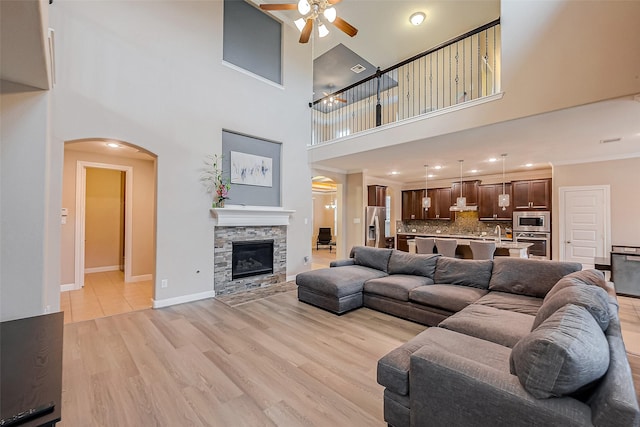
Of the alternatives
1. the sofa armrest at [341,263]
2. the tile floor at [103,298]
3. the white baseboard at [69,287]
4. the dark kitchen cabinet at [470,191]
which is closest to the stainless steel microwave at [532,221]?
the dark kitchen cabinet at [470,191]

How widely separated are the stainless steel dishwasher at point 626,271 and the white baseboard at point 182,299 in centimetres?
697

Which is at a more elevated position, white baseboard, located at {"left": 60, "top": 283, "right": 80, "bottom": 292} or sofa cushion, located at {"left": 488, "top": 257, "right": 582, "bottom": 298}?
Answer: sofa cushion, located at {"left": 488, "top": 257, "right": 582, "bottom": 298}

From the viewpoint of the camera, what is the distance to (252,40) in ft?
17.9

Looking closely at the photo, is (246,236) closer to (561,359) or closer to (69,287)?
(69,287)

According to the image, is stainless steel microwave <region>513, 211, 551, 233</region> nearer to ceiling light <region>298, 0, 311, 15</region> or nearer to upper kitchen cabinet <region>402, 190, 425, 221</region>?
upper kitchen cabinet <region>402, 190, 425, 221</region>

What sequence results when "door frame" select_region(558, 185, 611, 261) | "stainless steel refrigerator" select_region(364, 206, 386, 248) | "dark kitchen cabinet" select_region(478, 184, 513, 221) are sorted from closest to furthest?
"door frame" select_region(558, 185, 611, 261)
"dark kitchen cabinet" select_region(478, 184, 513, 221)
"stainless steel refrigerator" select_region(364, 206, 386, 248)

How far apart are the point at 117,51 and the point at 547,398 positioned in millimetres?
5615

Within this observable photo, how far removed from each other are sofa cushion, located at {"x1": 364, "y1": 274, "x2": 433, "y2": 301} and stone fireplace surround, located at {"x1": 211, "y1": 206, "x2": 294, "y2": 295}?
227 cm

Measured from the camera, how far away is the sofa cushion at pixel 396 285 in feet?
11.7

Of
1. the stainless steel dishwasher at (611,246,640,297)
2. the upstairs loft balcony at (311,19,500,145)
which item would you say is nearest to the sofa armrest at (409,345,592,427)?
the upstairs loft balcony at (311,19,500,145)

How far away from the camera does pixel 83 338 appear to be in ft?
9.98

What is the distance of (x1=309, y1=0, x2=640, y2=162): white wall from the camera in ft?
8.91

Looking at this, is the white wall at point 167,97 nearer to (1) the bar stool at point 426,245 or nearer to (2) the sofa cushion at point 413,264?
(2) the sofa cushion at point 413,264

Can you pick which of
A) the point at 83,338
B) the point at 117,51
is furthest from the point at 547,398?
the point at 117,51
